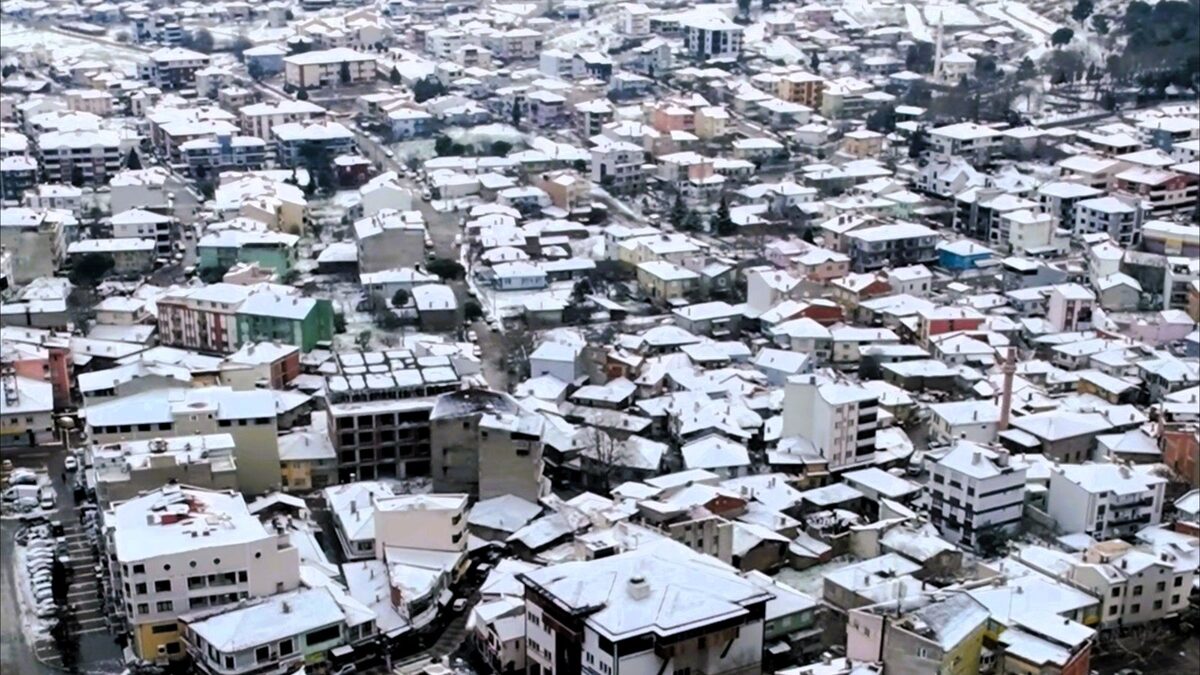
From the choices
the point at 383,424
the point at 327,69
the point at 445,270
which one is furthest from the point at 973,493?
the point at 327,69

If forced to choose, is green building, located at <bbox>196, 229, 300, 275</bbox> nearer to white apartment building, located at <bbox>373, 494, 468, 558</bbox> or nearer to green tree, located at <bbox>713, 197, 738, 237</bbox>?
green tree, located at <bbox>713, 197, 738, 237</bbox>

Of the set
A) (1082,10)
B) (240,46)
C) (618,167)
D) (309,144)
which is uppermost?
(1082,10)

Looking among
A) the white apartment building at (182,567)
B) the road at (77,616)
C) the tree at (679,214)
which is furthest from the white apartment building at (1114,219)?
the road at (77,616)

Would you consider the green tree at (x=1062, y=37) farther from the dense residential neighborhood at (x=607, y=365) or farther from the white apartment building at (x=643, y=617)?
the white apartment building at (x=643, y=617)

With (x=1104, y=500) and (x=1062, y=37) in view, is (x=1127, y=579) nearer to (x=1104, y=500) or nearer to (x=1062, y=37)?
(x=1104, y=500)

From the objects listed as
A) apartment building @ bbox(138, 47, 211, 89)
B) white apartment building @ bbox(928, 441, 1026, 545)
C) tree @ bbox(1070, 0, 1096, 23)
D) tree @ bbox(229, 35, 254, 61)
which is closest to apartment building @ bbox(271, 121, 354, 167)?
apartment building @ bbox(138, 47, 211, 89)
